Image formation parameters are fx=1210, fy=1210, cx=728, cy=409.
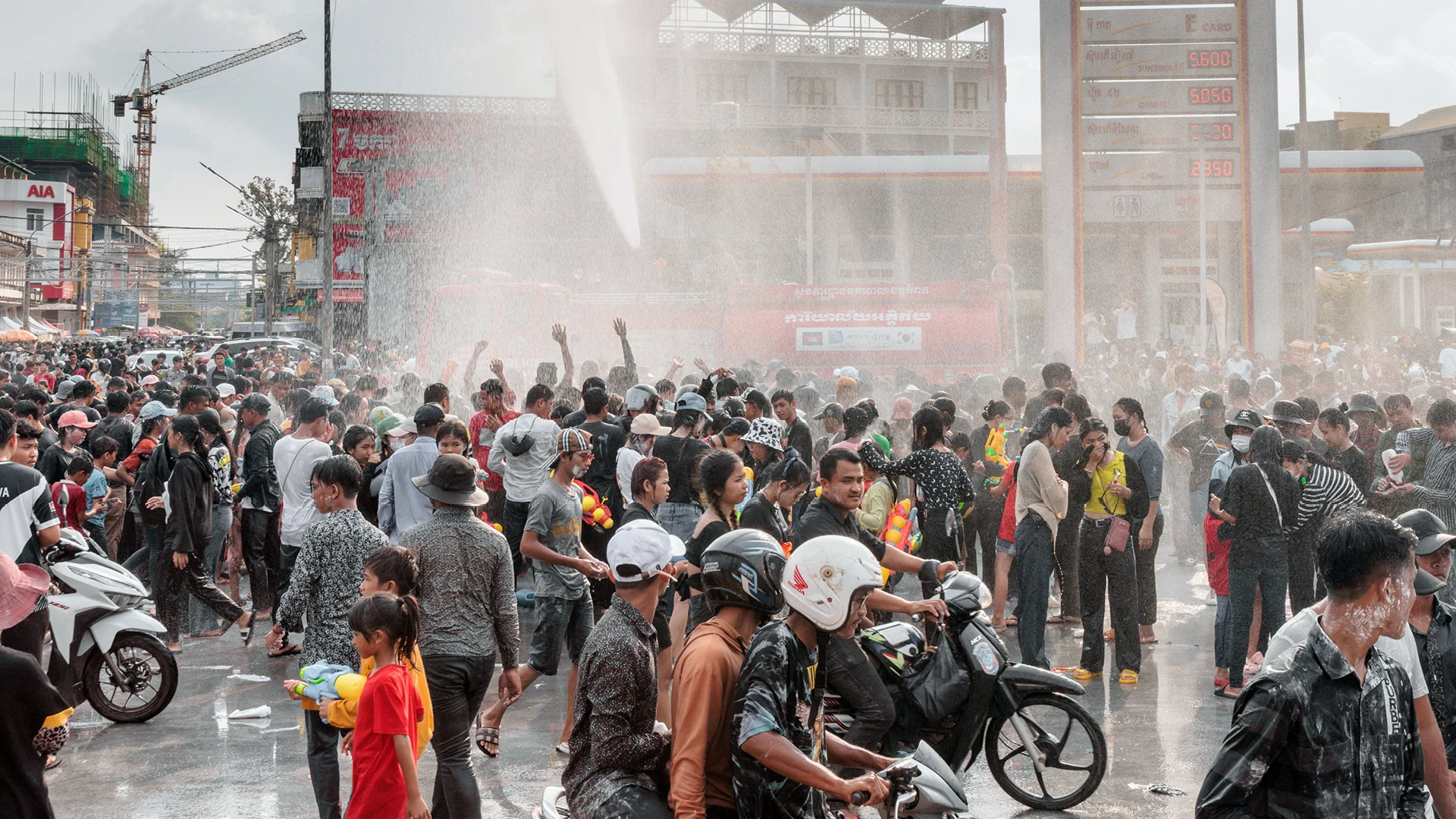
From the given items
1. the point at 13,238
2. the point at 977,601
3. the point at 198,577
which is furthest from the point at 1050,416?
the point at 13,238

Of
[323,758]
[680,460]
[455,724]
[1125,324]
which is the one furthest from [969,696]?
[1125,324]

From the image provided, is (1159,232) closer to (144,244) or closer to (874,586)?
(874,586)

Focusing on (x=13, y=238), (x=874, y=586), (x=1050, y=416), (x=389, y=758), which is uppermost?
(x=13, y=238)

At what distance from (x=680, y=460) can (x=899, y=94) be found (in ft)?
204

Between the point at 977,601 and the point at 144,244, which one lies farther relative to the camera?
the point at 144,244

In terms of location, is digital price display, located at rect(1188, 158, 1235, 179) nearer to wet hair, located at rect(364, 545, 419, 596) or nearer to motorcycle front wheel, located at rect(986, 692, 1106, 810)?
motorcycle front wheel, located at rect(986, 692, 1106, 810)

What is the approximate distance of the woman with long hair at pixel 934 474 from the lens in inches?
294

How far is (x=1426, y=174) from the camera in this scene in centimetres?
6900

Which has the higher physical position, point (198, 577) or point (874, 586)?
point (874, 586)

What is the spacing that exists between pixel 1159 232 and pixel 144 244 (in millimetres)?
93203

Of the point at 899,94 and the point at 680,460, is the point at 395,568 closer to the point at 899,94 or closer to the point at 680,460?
the point at 680,460

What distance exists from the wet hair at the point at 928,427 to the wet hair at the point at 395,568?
3.85 meters

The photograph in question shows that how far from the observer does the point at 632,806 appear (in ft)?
11.0

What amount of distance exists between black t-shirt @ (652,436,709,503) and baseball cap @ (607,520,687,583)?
153 inches
